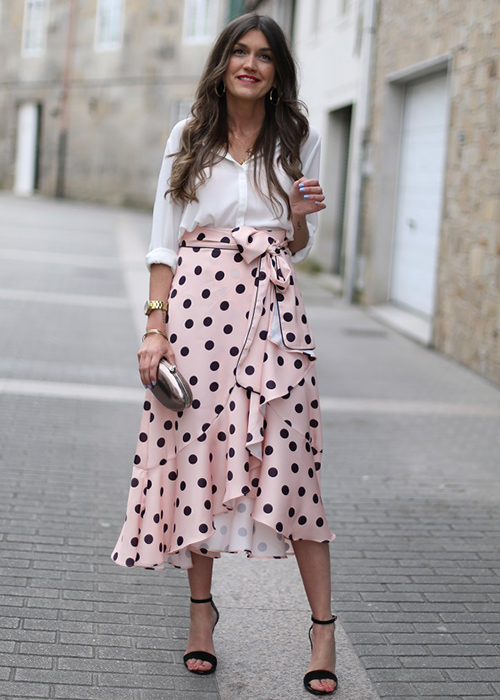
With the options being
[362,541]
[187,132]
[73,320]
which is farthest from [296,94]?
[73,320]

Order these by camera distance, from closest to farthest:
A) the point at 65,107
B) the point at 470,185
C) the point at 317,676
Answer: the point at 317,676, the point at 470,185, the point at 65,107

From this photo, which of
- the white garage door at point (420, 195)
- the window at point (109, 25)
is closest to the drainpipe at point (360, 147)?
the white garage door at point (420, 195)

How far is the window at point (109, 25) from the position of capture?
34.4 meters

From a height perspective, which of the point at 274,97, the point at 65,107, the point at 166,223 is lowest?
the point at 166,223

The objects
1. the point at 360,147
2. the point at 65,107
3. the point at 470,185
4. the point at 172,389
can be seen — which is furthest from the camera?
the point at 65,107

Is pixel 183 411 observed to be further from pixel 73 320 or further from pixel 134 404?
pixel 73 320

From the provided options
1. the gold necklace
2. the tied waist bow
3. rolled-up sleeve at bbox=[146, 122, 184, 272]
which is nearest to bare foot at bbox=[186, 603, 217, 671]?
the tied waist bow

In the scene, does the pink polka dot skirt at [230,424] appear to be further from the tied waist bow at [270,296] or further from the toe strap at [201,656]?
the toe strap at [201,656]

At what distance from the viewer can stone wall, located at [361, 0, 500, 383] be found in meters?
8.70

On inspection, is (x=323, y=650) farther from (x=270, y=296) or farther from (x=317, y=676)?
(x=270, y=296)

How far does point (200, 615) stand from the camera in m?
3.18

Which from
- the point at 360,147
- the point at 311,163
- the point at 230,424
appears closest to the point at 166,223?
the point at 311,163

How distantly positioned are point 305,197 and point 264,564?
1722 mm

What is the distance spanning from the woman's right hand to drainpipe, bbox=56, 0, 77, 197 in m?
34.5
